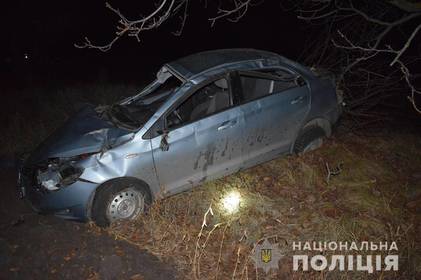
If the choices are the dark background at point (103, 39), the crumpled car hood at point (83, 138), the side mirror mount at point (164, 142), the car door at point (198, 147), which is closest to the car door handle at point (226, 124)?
the car door at point (198, 147)

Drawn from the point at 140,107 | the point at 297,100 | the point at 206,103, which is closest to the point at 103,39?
the point at 140,107

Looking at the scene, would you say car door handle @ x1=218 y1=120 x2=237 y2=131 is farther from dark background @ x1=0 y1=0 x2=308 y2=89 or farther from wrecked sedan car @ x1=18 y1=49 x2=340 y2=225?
dark background @ x1=0 y1=0 x2=308 y2=89

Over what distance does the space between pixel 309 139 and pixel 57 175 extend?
3545 millimetres

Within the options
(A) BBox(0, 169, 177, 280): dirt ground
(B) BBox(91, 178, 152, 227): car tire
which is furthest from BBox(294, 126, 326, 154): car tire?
(A) BBox(0, 169, 177, 280): dirt ground

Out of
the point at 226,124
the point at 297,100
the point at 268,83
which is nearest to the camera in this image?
the point at 226,124

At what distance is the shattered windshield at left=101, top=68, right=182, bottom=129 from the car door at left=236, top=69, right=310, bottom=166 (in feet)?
3.39

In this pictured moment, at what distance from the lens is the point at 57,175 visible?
4.42 metres

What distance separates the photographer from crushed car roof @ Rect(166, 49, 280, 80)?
4883mm

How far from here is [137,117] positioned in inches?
195

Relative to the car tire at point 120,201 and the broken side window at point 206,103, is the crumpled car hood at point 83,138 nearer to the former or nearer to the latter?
the car tire at point 120,201

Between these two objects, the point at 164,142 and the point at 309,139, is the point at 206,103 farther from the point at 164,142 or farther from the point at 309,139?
the point at 309,139

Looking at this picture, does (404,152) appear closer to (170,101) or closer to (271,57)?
(271,57)

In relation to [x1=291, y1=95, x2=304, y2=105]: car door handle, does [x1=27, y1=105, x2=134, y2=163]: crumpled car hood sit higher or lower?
lower

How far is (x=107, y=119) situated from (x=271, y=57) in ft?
8.10
